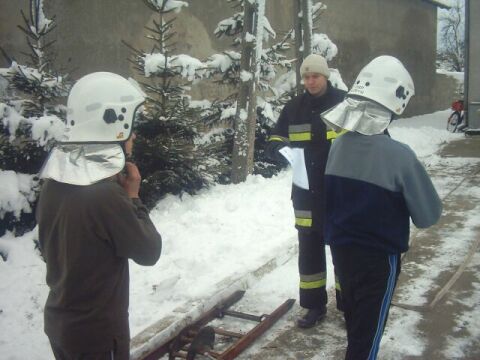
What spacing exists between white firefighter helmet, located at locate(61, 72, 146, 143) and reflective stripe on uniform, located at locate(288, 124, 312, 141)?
2037 mm

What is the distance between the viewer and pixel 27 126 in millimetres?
5527

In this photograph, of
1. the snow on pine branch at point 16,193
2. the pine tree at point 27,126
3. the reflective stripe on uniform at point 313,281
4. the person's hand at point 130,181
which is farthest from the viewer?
the pine tree at point 27,126

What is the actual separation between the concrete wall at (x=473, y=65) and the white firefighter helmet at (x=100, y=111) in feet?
42.6

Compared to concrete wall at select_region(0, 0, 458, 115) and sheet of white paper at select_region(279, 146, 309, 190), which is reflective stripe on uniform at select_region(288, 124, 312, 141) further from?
concrete wall at select_region(0, 0, 458, 115)

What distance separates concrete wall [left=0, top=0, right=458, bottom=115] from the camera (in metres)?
8.19

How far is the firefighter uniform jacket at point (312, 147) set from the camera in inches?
157

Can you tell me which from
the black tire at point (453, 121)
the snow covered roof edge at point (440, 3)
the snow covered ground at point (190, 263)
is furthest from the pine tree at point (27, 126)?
the snow covered roof edge at point (440, 3)

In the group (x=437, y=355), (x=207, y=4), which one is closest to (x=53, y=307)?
(x=437, y=355)

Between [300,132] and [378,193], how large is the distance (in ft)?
4.97

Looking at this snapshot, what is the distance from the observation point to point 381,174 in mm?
2617

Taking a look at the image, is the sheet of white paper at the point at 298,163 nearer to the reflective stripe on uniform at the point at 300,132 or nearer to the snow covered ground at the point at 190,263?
the reflective stripe on uniform at the point at 300,132

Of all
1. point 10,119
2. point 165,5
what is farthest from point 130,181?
point 165,5

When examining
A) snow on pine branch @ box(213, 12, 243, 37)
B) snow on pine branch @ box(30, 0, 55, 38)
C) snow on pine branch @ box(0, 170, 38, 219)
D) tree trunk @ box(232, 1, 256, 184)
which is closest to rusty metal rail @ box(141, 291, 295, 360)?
snow on pine branch @ box(0, 170, 38, 219)

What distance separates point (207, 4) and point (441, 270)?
800cm
